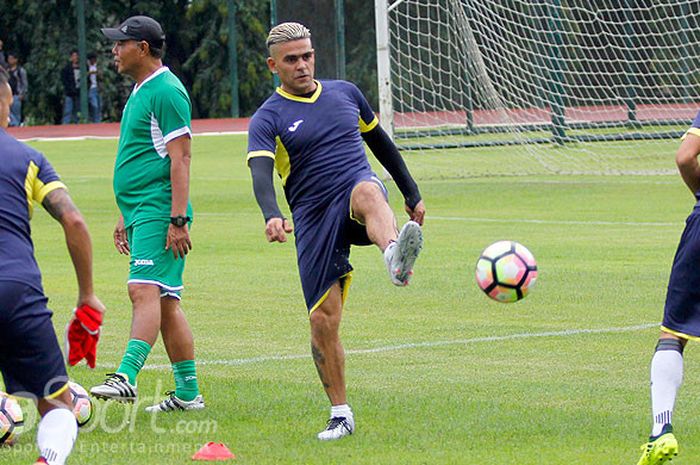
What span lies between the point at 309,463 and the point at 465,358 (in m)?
3.00

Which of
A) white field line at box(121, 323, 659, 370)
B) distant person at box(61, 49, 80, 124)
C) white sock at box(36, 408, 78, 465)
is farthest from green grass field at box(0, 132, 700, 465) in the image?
distant person at box(61, 49, 80, 124)

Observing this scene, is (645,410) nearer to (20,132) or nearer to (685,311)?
(685,311)

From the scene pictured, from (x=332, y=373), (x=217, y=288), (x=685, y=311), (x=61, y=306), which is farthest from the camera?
(x=217, y=288)

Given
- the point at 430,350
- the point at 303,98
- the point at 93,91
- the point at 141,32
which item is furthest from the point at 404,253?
the point at 93,91

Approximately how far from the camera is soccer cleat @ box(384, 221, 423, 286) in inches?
277

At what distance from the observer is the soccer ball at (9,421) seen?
724 centimetres

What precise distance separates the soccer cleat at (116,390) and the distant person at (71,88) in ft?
132

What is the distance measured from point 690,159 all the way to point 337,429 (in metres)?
2.24

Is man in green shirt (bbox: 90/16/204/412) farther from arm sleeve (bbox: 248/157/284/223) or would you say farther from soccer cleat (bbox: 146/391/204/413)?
arm sleeve (bbox: 248/157/284/223)

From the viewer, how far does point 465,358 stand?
31.7ft

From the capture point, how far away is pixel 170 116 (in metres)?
8.22

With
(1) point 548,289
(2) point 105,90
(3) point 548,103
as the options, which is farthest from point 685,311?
(2) point 105,90

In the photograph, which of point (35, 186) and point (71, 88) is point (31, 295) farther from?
point (71, 88)

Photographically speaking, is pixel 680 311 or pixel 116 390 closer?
pixel 680 311
